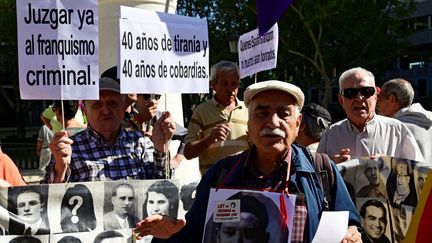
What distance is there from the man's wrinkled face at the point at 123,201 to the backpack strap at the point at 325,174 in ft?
5.04

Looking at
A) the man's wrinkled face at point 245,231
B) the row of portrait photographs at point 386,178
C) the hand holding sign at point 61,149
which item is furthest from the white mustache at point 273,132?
the hand holding sign at point 61,149

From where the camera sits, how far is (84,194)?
437 centimetres

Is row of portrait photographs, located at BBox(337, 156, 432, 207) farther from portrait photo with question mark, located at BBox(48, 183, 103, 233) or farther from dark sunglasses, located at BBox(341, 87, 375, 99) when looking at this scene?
portrait photo with question mark, located at BBox(48, 183, 103, 233)

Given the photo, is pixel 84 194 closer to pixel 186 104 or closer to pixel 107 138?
pixel 107 138

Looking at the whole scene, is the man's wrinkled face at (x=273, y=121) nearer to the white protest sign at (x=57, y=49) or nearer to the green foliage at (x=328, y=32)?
the white protest sign at (x=57, y=49)

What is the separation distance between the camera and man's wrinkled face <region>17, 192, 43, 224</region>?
4223 mm

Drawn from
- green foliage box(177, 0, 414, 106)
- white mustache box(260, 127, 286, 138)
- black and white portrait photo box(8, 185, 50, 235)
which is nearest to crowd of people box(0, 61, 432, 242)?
white mustache box(260, 127, 286, 138)

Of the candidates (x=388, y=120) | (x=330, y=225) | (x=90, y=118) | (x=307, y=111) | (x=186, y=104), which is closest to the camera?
(x=330, y=225)

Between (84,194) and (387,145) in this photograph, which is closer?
(84,194)

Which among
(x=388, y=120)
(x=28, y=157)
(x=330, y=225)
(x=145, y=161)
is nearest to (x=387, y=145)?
(x=388, y=120)

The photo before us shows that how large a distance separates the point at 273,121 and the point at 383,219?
133 centimetres

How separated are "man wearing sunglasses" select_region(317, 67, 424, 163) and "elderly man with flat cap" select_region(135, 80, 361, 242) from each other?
157 cm

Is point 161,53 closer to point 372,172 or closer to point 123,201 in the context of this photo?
point 123,201

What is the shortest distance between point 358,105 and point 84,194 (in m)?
1.94
